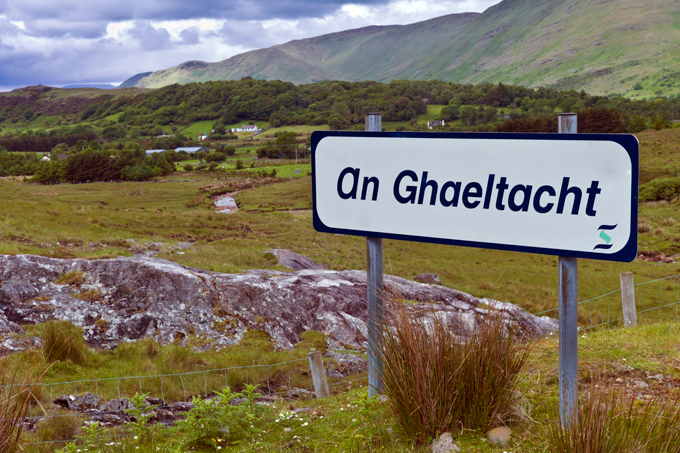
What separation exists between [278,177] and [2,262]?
102 meters

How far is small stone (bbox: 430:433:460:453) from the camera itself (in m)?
4.16

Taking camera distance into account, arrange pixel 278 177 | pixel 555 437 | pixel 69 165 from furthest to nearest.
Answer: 1. pixel 69 165
2. pixel 278 177
3. pixel 555 437

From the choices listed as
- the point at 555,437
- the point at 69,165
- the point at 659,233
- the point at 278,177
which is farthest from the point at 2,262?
the point at 69,165

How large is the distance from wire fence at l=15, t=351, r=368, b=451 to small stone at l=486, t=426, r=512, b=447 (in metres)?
3.24

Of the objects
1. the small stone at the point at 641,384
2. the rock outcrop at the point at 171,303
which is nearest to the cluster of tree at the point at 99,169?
the rock outcrop at the point at 171,303

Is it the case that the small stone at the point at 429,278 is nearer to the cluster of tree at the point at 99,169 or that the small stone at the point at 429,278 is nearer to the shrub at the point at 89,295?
the shrub at the point at 89,295

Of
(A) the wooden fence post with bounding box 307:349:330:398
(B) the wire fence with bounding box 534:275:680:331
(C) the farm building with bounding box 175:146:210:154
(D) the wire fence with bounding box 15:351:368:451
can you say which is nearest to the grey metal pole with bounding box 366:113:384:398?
(D) the wire fence with bounding box 15:351:368:451

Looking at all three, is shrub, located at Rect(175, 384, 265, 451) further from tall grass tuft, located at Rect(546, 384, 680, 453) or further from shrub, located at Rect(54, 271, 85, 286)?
shrub, located at Rect(54, 271, 85, 286)

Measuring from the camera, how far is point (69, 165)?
12531 centimetres

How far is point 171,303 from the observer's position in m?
13.5

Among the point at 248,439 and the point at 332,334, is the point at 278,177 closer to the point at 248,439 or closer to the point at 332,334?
the point at 332,334

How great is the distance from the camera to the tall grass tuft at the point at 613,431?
3375mm

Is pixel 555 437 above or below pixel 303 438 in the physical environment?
above

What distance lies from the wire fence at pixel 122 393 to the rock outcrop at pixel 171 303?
220 centimetres
